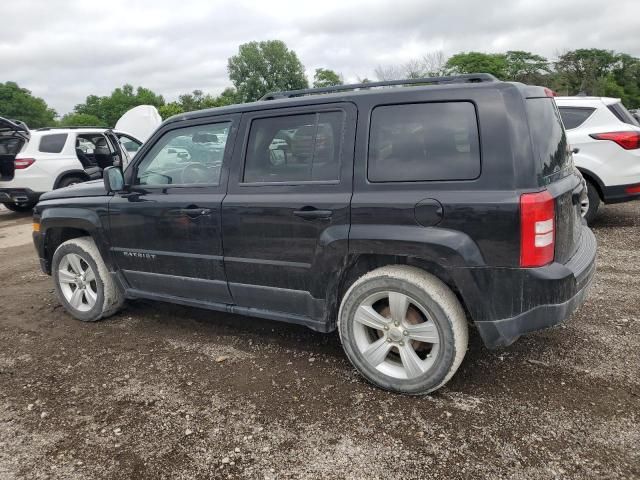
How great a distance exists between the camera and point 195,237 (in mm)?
3479

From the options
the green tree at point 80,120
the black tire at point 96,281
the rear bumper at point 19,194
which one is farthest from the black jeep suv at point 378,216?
the green tree at point 80,120

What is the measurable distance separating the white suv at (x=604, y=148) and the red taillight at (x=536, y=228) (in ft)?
13.9

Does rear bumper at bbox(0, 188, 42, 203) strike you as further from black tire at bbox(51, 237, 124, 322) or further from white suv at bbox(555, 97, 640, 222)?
white suv at bbox(555, 97, 640, 222)

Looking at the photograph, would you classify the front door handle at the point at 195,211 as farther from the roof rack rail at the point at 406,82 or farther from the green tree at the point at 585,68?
the green tree at the point at 585,68

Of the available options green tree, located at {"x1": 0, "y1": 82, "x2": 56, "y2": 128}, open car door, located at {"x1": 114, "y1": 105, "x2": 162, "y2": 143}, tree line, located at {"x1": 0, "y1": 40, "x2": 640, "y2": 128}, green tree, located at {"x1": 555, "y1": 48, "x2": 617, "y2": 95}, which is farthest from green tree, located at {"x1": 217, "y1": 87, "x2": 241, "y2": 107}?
open car door, located at {"x1": 114, "y1": 105, "x2": 162, "y2": 143}

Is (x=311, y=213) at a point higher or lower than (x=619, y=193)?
higher

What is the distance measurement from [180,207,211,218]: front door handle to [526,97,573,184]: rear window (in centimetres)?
211

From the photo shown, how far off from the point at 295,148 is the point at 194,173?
2.90 ft

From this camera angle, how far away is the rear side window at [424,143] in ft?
8.51

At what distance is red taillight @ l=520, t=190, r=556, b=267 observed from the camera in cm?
242

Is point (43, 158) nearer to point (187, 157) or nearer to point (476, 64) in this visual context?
point (187, 157)

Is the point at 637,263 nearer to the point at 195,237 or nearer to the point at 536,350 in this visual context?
the point at 536,350

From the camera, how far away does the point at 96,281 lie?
4.18 meters

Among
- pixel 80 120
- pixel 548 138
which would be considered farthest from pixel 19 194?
pixel 80 120
